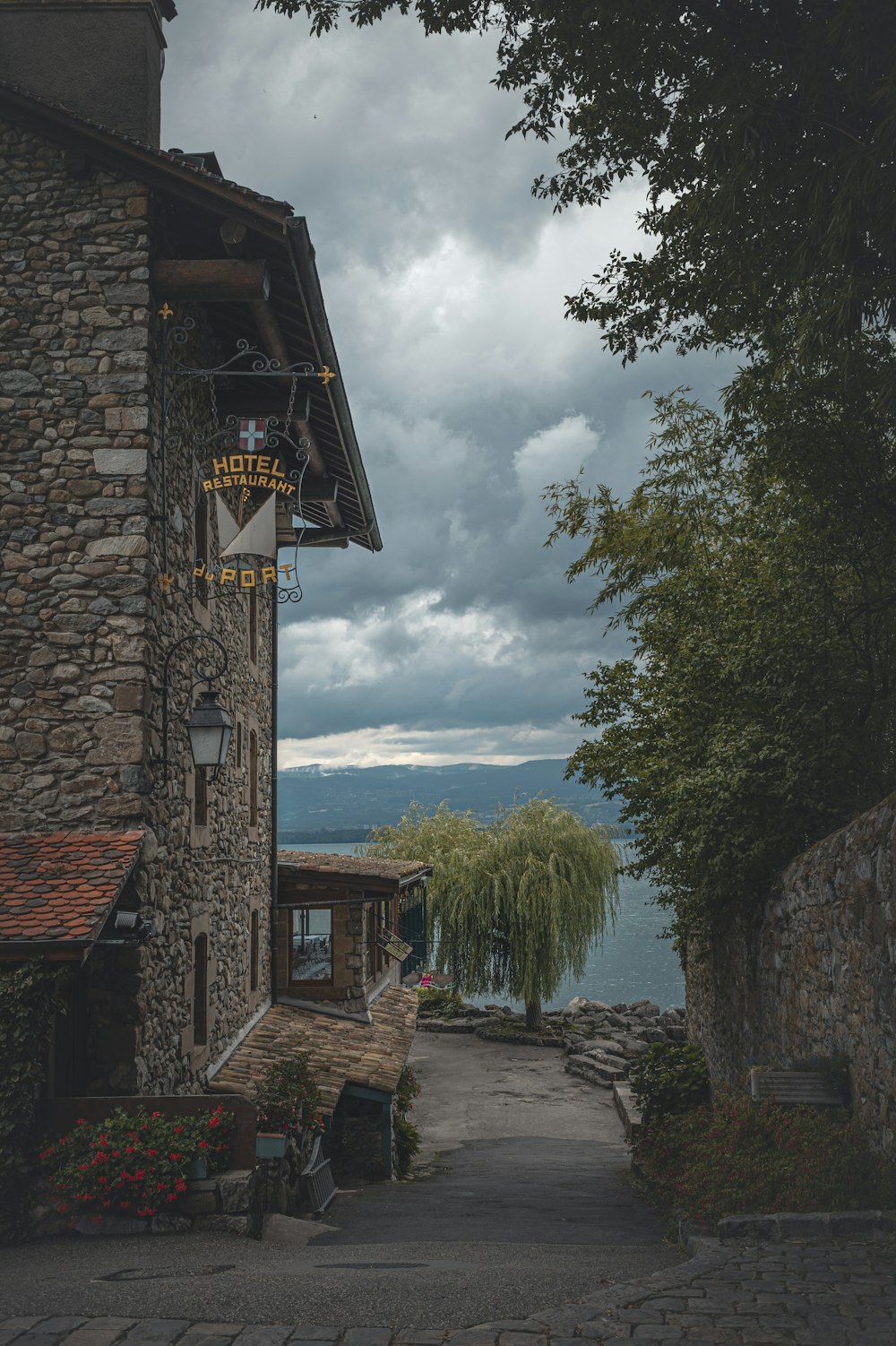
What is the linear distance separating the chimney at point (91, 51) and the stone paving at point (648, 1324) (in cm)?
1060

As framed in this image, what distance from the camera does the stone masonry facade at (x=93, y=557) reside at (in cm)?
926

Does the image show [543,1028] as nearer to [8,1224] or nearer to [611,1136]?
[611,1136]

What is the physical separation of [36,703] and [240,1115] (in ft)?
12.4


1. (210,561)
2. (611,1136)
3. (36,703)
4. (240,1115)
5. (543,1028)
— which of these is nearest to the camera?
(240,1115)

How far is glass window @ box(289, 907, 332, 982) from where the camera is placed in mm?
18219

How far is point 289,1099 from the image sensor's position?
35.4 feet

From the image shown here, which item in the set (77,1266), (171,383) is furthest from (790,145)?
(77,1266)

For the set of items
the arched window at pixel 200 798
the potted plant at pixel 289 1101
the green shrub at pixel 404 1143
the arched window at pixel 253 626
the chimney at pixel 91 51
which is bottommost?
the green shrub at pixel 404 1143

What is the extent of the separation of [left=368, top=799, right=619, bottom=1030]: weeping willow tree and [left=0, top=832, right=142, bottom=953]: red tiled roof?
24747 millimetres

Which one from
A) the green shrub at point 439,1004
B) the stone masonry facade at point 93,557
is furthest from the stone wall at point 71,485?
the green shrub at point 439,1004

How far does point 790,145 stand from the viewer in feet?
22.8

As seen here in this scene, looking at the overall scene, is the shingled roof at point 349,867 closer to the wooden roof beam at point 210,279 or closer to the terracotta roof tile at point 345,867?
the terracotta roof tile at point 345,867

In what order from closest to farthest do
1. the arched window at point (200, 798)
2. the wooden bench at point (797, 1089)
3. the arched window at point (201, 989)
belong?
1. the wooden bench at point (797, 1089)
2. the arched window at point (201, 989)
3. the arched window at point (200, 798)

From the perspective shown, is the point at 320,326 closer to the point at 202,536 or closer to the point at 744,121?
the point at 202,536
